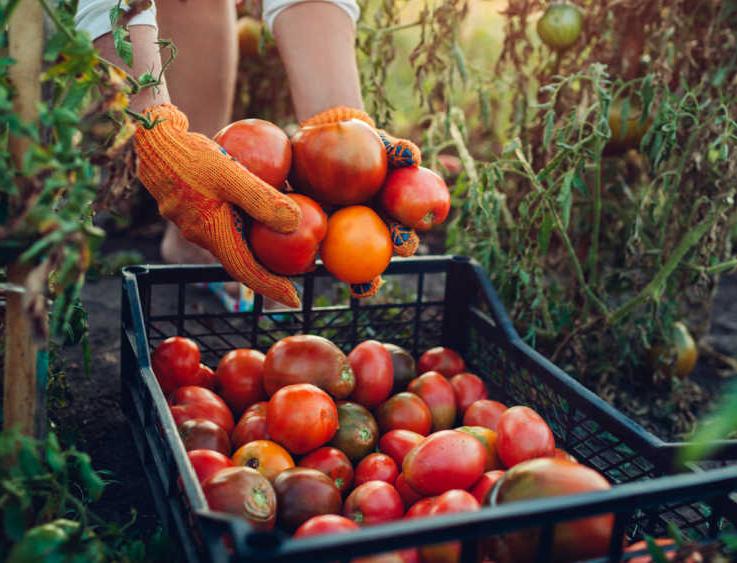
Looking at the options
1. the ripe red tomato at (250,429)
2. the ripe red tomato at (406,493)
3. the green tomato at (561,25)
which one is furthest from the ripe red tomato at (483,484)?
the green tomato at (561,25)

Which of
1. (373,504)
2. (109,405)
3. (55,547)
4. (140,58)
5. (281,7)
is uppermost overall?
(281,7)

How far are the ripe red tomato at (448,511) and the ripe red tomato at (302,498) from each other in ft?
0.63

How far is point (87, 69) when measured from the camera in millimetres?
1062

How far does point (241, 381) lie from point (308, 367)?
0.66 feet

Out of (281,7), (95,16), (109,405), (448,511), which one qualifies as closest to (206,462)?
(448,511)

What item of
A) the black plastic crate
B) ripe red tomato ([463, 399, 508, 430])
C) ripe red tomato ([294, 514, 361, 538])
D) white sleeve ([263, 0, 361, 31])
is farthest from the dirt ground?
white sleeve ([263, 0, 361, 31])

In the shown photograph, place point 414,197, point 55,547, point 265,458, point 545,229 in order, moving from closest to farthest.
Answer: point 55,547
point 265,458
point 414,197
point 545,229

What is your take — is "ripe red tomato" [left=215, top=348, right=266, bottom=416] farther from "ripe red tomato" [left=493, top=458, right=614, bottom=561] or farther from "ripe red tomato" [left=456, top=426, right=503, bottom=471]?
"ripe red tomato" [left=493, top=458, right=614, bottom=561]

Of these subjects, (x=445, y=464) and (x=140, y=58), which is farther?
(x=140, y=58)

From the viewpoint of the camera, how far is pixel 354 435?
1.65 meters

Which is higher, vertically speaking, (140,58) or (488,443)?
(140,58)

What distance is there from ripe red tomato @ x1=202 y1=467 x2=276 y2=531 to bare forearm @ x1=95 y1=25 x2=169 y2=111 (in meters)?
0.83

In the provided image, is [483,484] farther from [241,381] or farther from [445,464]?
[241,381]

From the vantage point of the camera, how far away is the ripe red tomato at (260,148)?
1.56m
